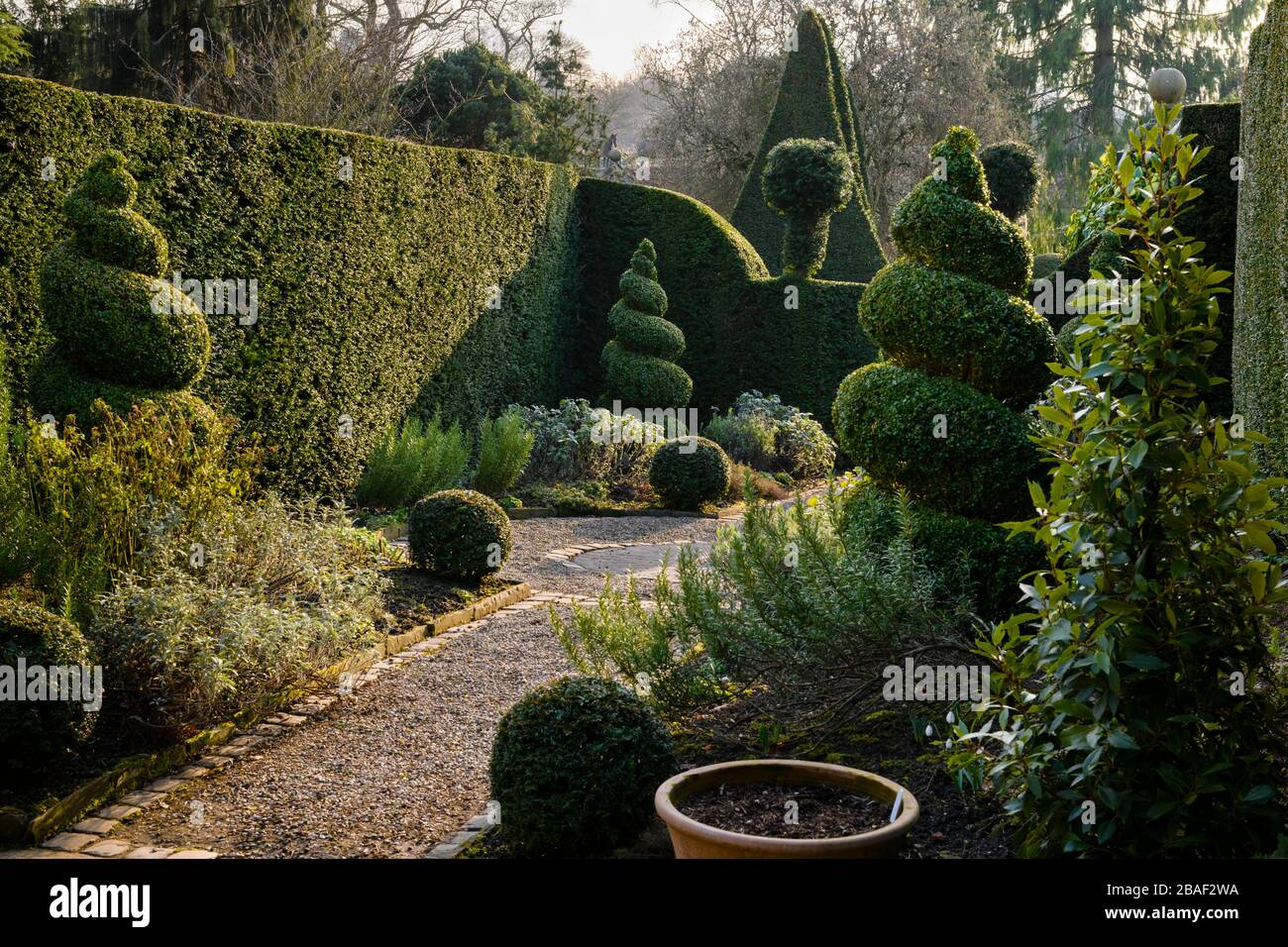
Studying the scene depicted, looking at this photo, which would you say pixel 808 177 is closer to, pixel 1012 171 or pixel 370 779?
pixel 1012 171

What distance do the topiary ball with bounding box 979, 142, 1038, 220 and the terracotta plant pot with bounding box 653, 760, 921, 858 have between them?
44.4 ft

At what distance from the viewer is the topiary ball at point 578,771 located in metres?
3.42

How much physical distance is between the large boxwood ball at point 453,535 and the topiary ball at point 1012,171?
1080 cm

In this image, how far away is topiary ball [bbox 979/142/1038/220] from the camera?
15102 mm

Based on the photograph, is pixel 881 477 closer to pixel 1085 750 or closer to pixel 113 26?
pixel 1085 750

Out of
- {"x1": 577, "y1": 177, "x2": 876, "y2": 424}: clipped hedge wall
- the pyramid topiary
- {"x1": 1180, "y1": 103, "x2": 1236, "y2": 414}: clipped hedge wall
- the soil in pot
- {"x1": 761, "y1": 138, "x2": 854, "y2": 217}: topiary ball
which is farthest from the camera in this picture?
the pyramid topiary

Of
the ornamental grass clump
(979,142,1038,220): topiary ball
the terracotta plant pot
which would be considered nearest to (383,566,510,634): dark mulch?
the terracotta plant pot

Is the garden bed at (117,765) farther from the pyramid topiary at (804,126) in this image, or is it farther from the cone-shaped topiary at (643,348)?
the pyramid topiary at (804,126)

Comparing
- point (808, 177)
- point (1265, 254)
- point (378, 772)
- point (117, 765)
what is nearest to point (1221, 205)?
point (1265, 254)

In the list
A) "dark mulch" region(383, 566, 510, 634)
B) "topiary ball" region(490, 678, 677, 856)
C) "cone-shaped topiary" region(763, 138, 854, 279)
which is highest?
"cone-shaped topiary" region(763, 138, 854, 279)

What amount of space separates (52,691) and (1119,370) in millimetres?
3878

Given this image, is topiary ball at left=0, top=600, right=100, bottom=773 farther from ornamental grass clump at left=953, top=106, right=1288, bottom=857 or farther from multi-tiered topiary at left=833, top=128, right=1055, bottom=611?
multi-tiered topiary at left=833, top=128, right=1055, bottom=611

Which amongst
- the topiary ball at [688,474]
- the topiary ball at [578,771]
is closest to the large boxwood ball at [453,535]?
the topiary ball at [578,771]

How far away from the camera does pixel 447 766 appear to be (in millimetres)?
4543
